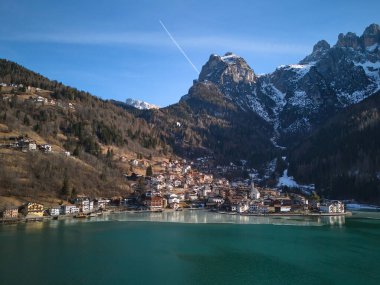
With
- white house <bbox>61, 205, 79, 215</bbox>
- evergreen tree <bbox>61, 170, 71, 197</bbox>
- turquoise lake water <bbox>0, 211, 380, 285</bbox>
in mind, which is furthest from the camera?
evergreen tree <bbox>61, 170, 71, 197</bbox>

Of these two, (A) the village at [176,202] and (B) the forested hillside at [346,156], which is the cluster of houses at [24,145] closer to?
(A) the village at [176,202]

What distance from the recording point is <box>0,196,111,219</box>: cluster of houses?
60.3m

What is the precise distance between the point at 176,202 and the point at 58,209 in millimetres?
32297

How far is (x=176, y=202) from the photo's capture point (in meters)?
93.8

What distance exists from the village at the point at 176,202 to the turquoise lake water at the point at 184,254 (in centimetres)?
614

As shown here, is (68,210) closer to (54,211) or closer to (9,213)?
(54,211)

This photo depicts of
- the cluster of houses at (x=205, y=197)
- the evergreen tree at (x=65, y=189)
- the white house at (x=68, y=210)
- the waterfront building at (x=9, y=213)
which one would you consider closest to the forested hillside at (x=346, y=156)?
the cluster of houses at (x=205, y=197)

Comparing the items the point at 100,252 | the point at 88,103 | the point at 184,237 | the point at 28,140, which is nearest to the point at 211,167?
the point at 88,103

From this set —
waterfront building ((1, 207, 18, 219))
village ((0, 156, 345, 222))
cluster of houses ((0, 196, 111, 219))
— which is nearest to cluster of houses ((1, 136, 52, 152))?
village ((0, 156, 345, 222))

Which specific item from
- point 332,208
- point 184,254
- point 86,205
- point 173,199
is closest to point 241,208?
point 173,199

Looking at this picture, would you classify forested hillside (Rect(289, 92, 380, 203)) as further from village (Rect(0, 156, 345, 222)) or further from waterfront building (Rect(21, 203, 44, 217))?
waterfront building (Rect(21, 203, 44, 217))

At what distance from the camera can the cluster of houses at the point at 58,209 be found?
60.3 meters

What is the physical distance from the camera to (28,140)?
82.4 meters

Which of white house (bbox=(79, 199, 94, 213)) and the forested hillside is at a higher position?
the forested hillside
